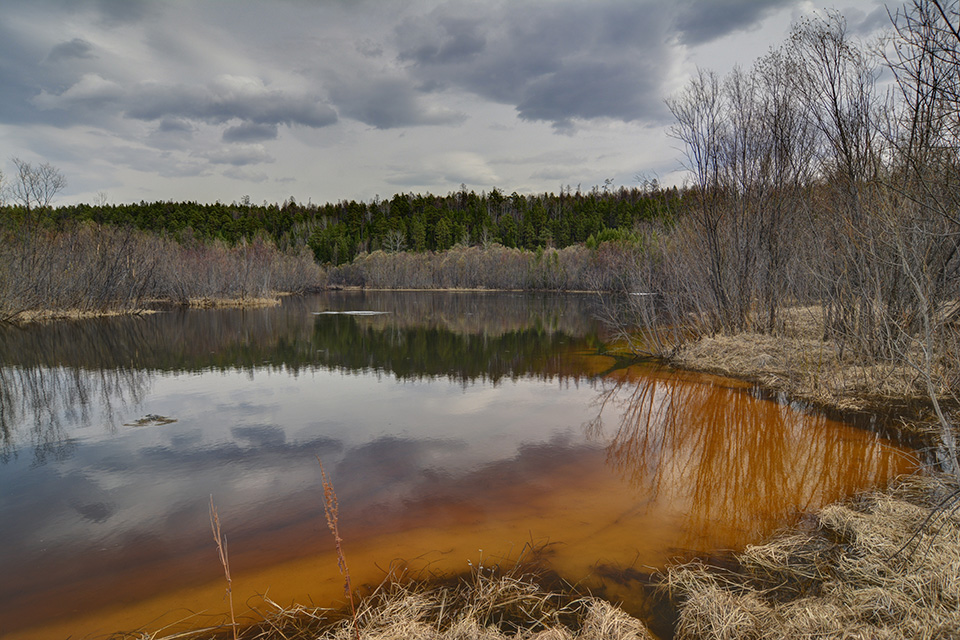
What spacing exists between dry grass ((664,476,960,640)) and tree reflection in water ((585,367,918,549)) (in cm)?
54

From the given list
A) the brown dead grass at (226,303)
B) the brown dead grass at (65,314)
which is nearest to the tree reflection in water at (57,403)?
the brown dead grass at (65,314)

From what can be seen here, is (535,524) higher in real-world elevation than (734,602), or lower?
lower

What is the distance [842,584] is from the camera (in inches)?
136

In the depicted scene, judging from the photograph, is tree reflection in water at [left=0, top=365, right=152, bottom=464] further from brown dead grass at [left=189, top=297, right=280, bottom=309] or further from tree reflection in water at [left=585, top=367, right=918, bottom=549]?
brown dead grass at [left=189, top=297, right=280, bottom=309]

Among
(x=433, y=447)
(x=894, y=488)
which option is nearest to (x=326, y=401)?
(x=433, y=447)

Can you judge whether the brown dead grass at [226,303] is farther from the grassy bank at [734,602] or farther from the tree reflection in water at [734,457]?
the grassy bank at [734,602]

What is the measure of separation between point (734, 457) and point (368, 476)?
16.4ft

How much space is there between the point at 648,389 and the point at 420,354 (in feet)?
24.8

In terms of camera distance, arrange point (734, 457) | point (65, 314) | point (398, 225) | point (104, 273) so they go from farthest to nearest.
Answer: point (398, 225)
point (104, 273)
point (65, 314)
point (734, 457)

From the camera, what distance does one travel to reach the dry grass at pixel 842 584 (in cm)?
297

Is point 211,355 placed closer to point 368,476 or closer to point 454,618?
point 368,476

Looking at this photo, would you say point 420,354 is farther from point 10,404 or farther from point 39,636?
point 39,636

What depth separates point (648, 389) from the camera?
10.7 metres

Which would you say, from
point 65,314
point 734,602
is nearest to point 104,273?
point 65,314
